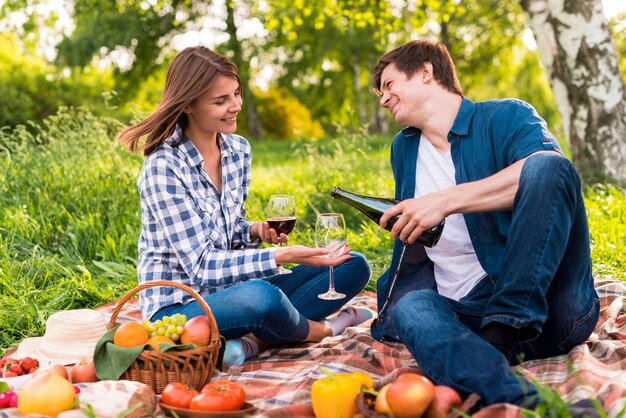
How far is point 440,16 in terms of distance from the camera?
11.3 metres

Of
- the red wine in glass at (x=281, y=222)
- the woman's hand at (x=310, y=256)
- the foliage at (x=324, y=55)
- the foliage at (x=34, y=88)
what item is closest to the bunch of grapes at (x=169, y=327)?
the woman's hand at (x=310, y=256)

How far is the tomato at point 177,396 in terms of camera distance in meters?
2.93

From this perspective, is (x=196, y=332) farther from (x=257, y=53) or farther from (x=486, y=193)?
(x=257, y=53)

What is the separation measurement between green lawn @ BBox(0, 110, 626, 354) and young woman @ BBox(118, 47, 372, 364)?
1.26 m

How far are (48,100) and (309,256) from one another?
18.1 m

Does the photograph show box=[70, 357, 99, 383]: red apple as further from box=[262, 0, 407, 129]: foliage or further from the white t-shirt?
box=[262, 0, 407, 129]: foliage

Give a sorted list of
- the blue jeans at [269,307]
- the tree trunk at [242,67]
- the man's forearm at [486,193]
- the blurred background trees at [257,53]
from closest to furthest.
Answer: the man's forearm at [486,193] → the blue jeans at [269,307] → the blurred background trees at [257,53] → the tree trunk at [242,67]

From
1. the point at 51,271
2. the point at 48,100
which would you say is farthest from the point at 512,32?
the point at 51,271

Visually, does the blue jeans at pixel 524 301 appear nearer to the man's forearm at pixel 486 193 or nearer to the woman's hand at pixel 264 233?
the man's forearm at pixel 486 193

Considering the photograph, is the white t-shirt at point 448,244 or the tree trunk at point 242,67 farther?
the tree trunk at point 242,67

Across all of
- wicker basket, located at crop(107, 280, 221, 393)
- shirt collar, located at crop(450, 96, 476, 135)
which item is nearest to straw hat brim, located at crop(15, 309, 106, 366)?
wicker basket, located at crop(107, 280, 221, 393)

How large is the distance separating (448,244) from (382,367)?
67cm

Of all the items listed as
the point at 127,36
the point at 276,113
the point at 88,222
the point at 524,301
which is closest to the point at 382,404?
the point at 524,301

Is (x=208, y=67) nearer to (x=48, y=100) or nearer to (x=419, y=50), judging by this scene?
(x=419, y=50)
